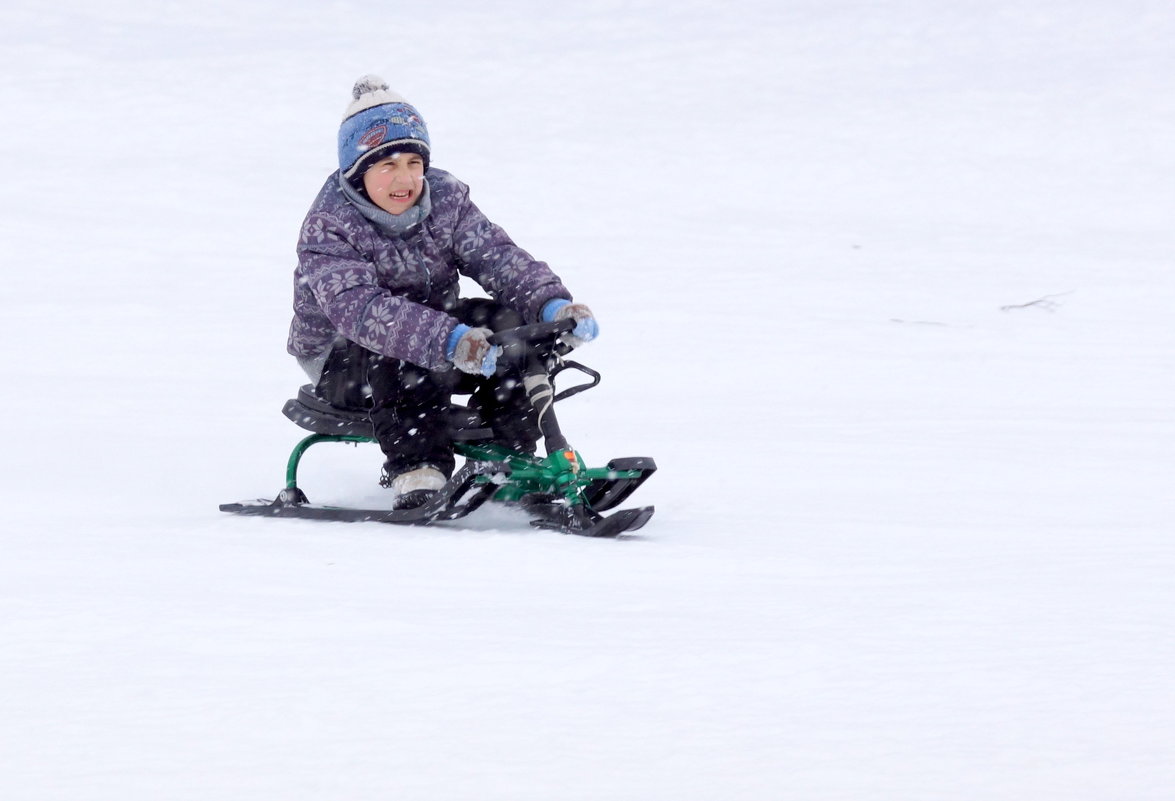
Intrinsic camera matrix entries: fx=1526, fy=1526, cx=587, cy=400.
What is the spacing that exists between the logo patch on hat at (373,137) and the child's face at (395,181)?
2.4 inches

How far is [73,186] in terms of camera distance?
1432 centimetres

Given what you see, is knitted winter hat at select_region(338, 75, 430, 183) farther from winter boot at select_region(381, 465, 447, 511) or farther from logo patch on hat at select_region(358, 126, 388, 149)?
winter boot at select_region(381, 465, 447, 511)

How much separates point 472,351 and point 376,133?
87 cm

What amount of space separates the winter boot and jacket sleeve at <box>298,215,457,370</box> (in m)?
0.38

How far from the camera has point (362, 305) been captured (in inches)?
183

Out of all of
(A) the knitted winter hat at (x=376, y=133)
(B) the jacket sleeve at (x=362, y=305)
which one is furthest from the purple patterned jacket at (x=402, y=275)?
(A) the knitted winter hat at (x=376, y=133)

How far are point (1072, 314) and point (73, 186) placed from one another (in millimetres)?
9226

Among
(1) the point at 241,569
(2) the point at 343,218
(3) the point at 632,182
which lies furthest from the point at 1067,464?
(3) the point at 632,182

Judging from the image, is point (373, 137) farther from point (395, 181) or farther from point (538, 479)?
point (538, 479)

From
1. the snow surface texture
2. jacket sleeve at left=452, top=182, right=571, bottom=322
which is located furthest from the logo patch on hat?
the snow surface texture

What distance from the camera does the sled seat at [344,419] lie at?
195 inches

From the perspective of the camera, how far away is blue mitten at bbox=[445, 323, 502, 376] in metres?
4.45

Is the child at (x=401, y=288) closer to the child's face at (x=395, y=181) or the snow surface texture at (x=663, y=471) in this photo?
the child's face at (x=395, y=181)

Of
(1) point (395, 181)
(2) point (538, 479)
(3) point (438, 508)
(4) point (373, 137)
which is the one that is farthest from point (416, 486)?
(4) point (373, 137)
